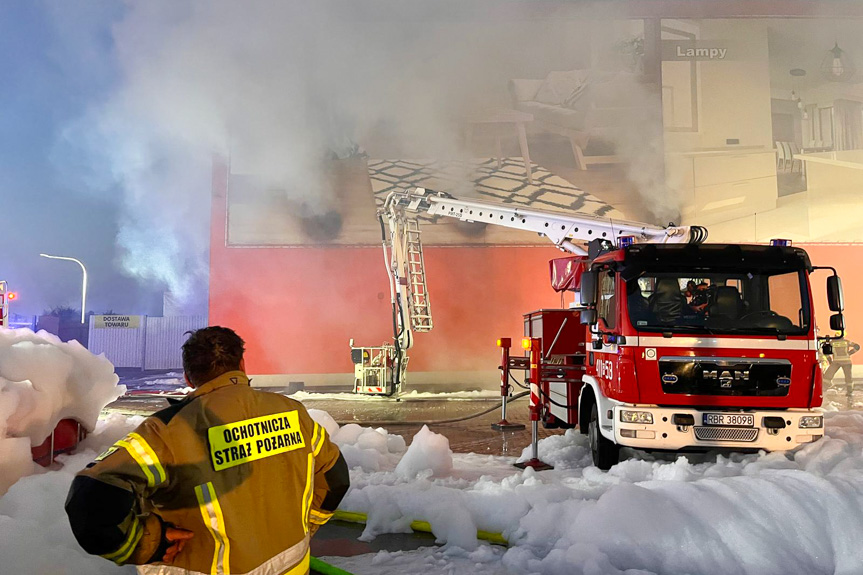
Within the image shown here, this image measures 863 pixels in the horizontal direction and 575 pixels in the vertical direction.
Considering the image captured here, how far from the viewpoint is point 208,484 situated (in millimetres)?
1443

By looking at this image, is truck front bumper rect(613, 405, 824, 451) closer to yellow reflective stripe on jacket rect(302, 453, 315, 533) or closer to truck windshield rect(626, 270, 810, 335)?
truck windshield rect(626, 270, 810, 335)

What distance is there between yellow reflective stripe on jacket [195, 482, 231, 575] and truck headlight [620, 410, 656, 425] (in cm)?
364

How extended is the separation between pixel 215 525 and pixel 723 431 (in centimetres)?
409

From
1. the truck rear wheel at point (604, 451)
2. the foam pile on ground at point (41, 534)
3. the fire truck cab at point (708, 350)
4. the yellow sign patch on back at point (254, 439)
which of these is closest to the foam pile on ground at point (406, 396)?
the truck rear wheel at point (604, 451)

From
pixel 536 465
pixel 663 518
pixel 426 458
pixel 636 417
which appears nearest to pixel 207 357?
pixel 663 518

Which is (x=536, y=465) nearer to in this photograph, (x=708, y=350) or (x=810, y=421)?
(x=708, y=350)

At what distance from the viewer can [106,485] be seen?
52.0 inches

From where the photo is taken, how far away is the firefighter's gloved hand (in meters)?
1.43

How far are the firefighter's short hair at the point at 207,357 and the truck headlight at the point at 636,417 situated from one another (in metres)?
3.57

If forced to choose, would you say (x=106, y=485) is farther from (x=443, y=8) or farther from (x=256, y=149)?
(x=443, y=8)

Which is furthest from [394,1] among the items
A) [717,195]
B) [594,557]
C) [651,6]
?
[594,557]

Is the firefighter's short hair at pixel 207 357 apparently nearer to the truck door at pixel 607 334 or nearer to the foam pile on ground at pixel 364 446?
the foam pile on ground at pixel 364 446

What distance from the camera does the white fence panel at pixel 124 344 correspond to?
20266 mm

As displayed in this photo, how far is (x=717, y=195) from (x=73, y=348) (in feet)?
45.4
